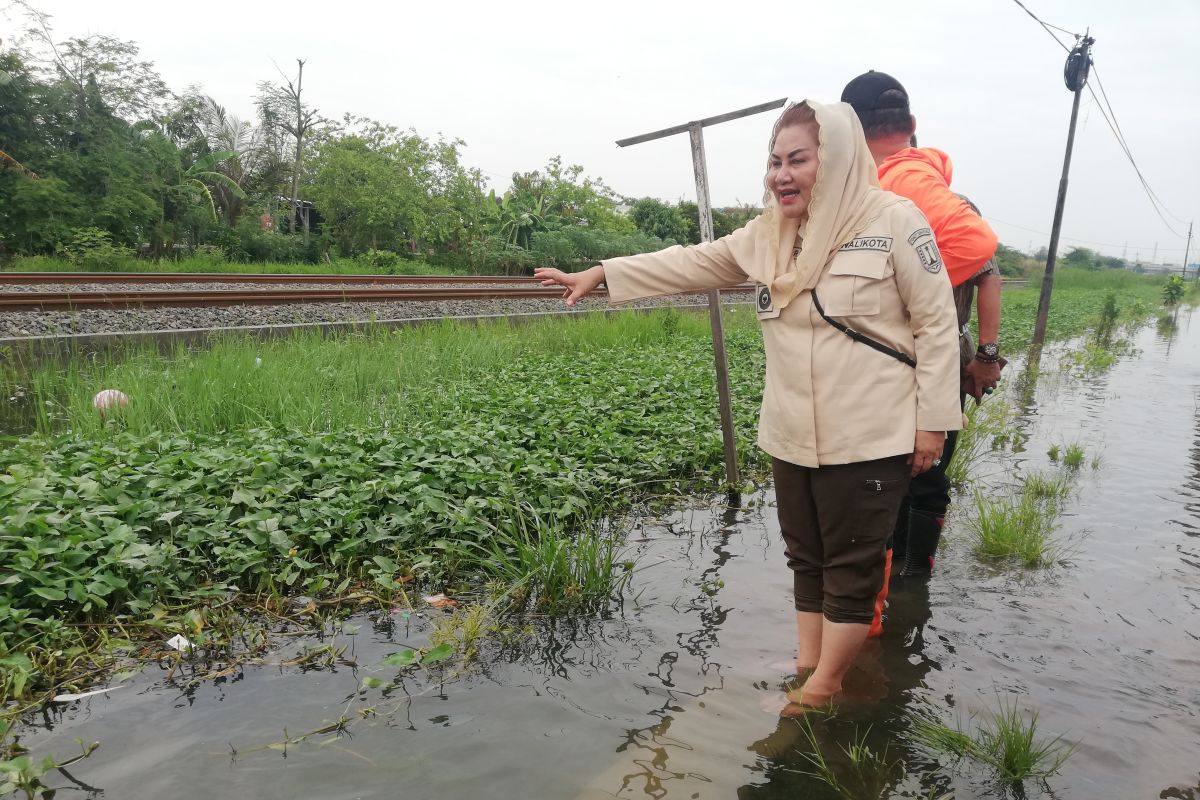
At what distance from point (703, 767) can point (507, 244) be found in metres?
25.1

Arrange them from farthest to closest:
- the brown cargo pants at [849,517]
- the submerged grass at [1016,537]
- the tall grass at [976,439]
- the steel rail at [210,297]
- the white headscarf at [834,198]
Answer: the steel rail at [210,297]
the tall grass at [976,439]
the submerged grass at [1016,537]
the brown cargo pants at [849,517]
the white headscarf at [834,198]

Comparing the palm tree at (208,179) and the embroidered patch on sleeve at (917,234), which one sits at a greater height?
the palm tree at (208,179)

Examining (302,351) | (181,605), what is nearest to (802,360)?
(181,605)

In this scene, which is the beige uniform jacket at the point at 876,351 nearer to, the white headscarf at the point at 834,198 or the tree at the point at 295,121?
the white headscarf at the point at 834,198

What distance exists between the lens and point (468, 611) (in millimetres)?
2988

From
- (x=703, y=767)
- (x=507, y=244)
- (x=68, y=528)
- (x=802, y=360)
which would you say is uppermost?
(x=507, y=244)

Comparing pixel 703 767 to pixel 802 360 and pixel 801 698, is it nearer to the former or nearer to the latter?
pixel 801 698

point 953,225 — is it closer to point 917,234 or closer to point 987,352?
point 987,352

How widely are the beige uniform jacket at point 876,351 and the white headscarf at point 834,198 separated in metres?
0.03

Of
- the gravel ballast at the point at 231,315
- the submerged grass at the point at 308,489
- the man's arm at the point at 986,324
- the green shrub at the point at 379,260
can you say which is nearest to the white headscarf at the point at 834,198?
the man's arm at the point at 986,324

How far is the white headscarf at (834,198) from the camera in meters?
2.13

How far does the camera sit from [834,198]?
2174 millimetres

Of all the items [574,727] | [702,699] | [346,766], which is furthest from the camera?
[702,699]

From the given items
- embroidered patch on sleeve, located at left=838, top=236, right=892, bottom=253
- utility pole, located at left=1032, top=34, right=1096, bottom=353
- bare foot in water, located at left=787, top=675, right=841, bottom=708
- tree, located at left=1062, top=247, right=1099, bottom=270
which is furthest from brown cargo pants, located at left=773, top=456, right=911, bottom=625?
tree, located at left=1062, top=247, right=1099, bottom=270
